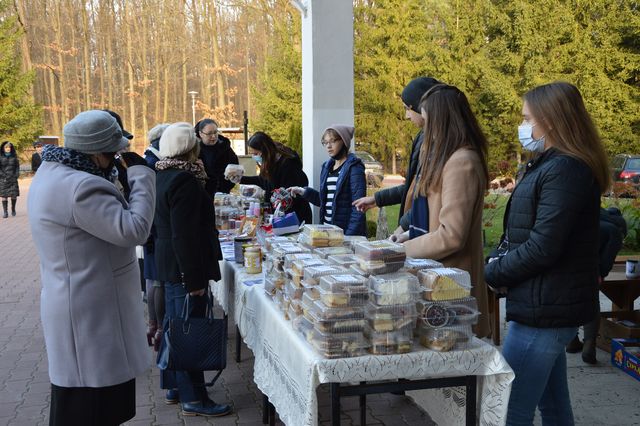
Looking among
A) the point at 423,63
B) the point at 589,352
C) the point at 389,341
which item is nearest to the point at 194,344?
the point at 389,341

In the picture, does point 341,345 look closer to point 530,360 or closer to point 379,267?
point 379,267

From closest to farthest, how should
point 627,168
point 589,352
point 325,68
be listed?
point 589,352 → point 325,68 → point 627,168

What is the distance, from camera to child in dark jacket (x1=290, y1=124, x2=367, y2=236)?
5066 mm

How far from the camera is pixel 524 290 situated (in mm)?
2484

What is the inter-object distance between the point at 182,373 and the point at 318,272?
74.1 inches

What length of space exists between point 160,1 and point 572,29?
98.6 ft

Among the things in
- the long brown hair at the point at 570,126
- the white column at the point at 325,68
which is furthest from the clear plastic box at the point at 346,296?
the white column at the point at 325,68

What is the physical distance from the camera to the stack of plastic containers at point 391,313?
235cm

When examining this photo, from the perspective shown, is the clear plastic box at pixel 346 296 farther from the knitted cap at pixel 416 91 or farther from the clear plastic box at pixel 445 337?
the knitted cap at pixel 416 91

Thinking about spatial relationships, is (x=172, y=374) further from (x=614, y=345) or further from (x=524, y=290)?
(x=614, y=345)

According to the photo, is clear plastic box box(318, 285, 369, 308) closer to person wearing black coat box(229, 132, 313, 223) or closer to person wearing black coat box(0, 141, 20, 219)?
person wearing black coat box(229, 132, 313, 223)

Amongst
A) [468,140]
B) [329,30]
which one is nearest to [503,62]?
[329,30]

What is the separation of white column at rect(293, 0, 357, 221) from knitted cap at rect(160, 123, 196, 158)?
3.53 metres

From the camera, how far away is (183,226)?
3.58 metres
